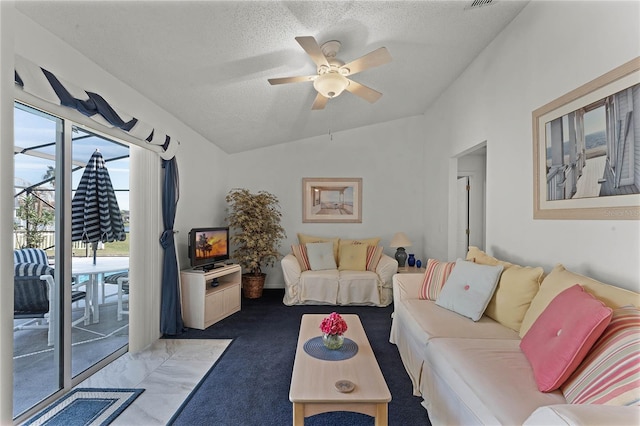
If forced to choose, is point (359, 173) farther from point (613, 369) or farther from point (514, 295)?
point (613, 369)

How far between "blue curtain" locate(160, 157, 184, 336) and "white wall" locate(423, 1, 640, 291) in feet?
10.9

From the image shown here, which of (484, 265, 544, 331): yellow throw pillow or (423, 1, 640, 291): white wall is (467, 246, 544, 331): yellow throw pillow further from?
(423, 1, 640, 291): white wall

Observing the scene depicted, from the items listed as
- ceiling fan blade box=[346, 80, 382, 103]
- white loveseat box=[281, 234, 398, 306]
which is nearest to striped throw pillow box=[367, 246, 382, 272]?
white loveseat box=[281, 234, 398, 306]

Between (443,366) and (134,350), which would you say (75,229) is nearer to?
(134,350)

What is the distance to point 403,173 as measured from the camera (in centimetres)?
484

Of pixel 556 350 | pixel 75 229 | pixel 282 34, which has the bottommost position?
pixel 556 350

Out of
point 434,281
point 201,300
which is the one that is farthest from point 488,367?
point 201,300

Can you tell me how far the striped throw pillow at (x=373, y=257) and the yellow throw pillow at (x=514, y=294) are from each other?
7.10 feet

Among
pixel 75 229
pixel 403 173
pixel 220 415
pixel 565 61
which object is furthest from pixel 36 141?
pixel 403 173

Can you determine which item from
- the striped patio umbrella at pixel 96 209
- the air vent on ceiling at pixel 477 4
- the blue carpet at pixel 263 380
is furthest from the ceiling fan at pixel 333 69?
the blue carpet at pixel 263 380

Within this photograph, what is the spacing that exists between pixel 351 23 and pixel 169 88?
1735 mm

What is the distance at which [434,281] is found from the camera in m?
2.57

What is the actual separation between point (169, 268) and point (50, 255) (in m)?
1.06

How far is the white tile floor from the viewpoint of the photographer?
1772 millimetres
